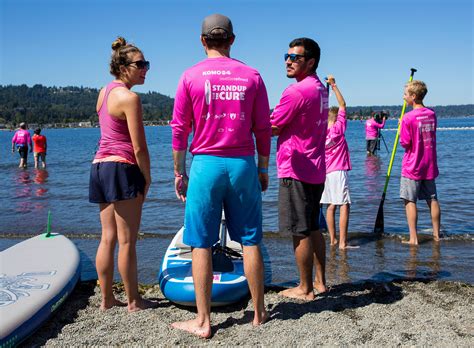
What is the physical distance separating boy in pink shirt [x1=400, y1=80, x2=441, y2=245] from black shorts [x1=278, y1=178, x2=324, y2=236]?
2.86 metres

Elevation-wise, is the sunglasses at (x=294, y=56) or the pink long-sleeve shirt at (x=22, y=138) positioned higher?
the sunglasses at (x=294, y=56)

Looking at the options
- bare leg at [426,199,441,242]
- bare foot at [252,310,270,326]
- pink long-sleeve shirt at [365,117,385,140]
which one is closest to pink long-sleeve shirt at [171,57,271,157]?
bare foot at [252,310,270,326]

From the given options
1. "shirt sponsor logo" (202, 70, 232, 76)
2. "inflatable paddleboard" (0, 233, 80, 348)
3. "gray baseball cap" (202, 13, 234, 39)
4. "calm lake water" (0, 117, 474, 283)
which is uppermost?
"gray baseball cap" (202, 13, 234, 39)

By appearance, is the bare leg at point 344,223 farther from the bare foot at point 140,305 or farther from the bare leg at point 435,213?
the bare foot at point 140,305

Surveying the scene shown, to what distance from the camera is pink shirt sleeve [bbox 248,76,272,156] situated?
344cm

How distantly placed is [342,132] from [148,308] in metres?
3.40

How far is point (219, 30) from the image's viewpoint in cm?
338

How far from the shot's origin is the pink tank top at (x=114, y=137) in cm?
374

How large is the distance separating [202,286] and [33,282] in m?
1.63

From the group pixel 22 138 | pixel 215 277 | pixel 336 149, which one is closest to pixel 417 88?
pixel 336 149

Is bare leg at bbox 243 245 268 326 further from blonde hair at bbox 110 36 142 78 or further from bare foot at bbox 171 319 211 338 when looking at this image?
blonde hair at bbox 110 36 142 78

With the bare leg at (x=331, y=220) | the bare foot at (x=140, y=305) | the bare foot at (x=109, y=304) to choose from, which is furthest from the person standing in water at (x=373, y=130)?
the bare foot at (x=109, y=304)

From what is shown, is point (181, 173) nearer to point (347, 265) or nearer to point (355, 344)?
point (355, 344)

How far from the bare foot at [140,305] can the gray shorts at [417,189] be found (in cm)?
389
